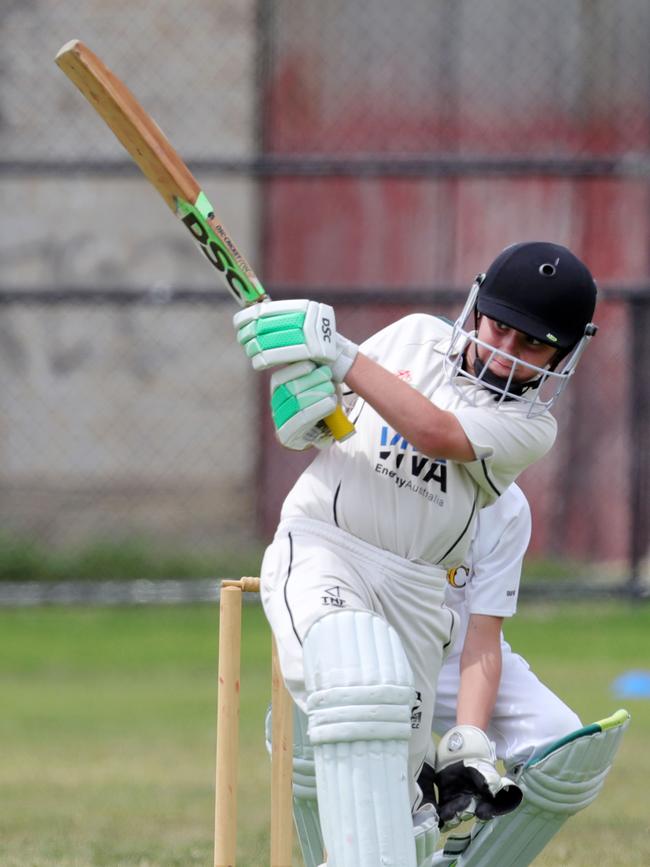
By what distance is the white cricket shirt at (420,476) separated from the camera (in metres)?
3.25

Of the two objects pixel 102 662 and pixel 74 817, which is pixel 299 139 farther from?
pixel 74 817

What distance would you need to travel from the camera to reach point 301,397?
10.3ft

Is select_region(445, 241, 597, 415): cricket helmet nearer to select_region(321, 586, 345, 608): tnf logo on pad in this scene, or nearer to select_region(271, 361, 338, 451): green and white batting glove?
select_region(271, 361, 338, 451): green and white batting glove

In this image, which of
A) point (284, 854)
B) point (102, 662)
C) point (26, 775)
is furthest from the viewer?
point (102, 662)

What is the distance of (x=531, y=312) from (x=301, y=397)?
1.59 ft

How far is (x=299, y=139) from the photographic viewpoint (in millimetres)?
10023

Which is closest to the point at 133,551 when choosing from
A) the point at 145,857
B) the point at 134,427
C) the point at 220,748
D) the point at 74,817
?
the point at 134,427

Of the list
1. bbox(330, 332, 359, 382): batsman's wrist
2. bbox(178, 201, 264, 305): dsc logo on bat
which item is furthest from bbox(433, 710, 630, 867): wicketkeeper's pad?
bbox(178, 201, 264, 305): dsc logo on bat

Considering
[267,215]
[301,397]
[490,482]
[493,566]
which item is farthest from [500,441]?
[267,215]

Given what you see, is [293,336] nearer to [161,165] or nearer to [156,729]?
[161,165]

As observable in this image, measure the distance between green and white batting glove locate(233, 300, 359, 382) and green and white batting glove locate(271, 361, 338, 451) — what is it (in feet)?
0.07

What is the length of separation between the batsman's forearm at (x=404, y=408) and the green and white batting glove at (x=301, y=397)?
54mm

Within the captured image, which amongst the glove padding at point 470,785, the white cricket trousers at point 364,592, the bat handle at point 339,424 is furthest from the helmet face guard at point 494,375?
the glove padding at point 470,785

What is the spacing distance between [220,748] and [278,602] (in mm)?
286
